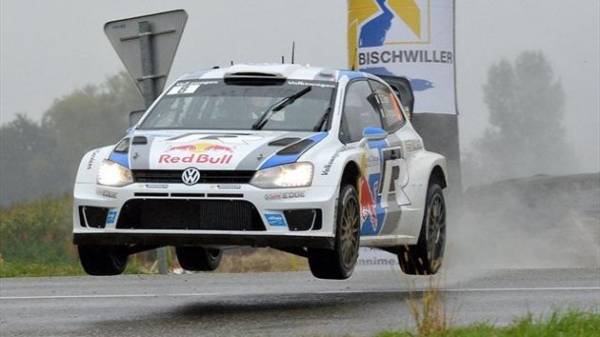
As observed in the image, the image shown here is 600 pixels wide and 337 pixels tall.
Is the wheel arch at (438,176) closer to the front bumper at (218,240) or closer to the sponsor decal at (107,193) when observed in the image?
the front bumper at (218,240)

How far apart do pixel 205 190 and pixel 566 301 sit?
2.82 metres

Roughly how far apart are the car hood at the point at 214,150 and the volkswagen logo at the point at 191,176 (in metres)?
0.03

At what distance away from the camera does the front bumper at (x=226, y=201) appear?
38.1 ft

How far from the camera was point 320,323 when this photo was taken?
11.1m

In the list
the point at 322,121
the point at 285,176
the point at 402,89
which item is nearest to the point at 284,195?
the point at 285,176

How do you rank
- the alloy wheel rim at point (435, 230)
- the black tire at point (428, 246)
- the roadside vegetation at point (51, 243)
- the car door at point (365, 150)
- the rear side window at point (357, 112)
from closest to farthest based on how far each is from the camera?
the car door at point (365, 150)
the rear side window at point (357, 112)
the black tire at point (428, 246)
the alloy wheel rim at point (435, 230)
the roadside vegetation at point (51, 243)

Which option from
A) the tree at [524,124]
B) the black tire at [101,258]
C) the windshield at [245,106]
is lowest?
the tree at [524,124]

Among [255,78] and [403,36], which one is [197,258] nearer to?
[255,78]

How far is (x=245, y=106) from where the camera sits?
514 inches

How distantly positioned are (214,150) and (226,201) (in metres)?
0.41

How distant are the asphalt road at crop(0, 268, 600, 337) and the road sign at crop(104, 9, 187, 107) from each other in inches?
99.4

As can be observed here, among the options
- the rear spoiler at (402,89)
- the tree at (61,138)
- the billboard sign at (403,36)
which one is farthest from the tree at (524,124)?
the rear spoiler at (402,89)

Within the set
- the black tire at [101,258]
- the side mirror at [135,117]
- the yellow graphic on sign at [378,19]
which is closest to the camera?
the black tire at [101,258]

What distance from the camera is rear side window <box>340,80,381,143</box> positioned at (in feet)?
42.6
